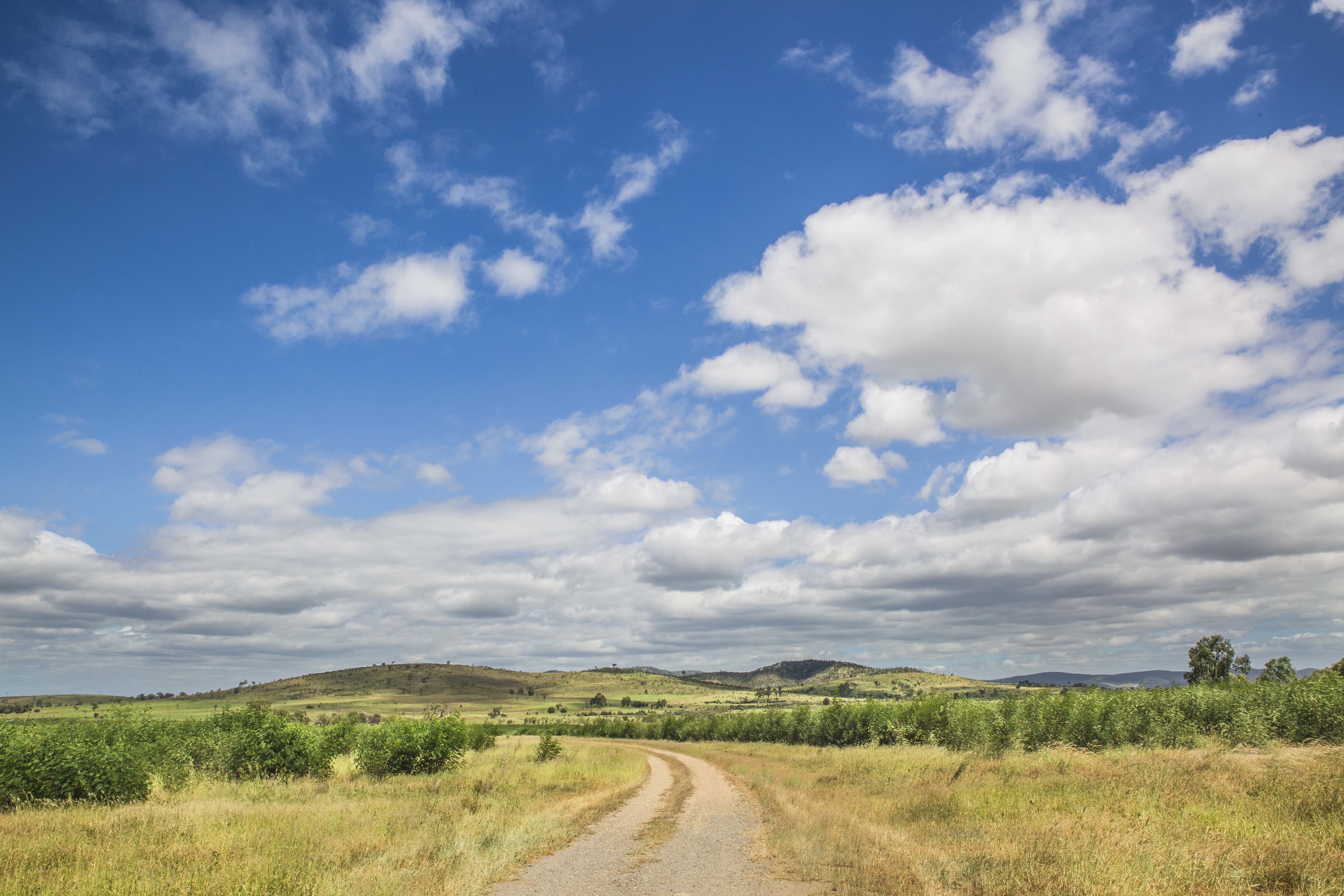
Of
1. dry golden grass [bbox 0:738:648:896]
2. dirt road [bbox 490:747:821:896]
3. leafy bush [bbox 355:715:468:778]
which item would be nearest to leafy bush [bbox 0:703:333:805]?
dry golden grass [bbox 0:738:648:896]

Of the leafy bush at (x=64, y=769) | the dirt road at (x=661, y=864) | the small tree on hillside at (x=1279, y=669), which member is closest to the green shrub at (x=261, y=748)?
the leafy bush at (x=64, y=769)

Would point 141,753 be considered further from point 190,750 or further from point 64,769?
point 190,750

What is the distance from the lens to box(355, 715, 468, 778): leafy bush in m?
35.8

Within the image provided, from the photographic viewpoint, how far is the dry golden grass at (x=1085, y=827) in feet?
35.9

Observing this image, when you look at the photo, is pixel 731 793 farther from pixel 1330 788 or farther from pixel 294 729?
pixel 294 729

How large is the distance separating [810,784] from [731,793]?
13.5ft

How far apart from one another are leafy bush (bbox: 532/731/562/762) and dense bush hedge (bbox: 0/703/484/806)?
7767 millimetres

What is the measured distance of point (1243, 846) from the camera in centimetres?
1194

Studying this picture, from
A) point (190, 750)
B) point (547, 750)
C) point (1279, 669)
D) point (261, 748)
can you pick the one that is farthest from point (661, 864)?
point (1279, 669)

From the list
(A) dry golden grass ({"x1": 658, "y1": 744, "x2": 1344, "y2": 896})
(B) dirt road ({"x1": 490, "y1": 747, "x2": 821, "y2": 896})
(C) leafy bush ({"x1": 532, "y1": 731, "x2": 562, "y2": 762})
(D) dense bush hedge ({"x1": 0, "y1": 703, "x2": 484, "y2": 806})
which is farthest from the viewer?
(C) leafy bush ({"x1": 532, "y1": 731, "x2": 562, "y2": 762})

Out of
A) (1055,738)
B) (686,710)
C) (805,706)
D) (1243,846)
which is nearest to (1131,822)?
(1243,846)

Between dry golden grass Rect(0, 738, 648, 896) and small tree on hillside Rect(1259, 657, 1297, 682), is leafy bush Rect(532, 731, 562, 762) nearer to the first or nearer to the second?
dry golden grass Rect(0, 738, 648, 896)

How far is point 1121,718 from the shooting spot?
34344 mm

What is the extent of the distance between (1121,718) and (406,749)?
36.5 m
